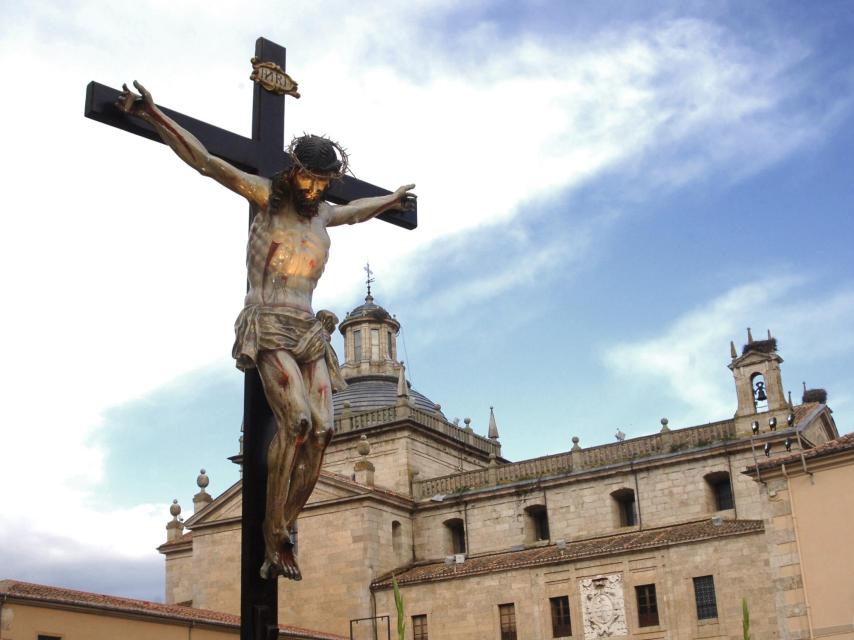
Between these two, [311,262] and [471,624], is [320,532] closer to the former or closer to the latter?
[471,624]

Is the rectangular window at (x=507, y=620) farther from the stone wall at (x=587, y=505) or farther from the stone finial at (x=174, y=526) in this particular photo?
the stone finial at (x=174, y=526)

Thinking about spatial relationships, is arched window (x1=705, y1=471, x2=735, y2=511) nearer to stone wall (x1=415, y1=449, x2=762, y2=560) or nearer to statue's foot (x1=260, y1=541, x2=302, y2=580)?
stone wall (x1=415, y1=449, x2=762, y2=560)

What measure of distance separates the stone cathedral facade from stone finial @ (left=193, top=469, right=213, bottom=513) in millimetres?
85

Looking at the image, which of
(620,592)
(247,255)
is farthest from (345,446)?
(247,255)

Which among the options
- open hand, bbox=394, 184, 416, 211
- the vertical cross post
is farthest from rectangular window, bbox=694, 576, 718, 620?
the vertical cross post

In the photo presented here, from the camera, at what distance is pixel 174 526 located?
2190 inches

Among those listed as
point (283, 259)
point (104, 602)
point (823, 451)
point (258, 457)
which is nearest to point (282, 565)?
point (258, 457)

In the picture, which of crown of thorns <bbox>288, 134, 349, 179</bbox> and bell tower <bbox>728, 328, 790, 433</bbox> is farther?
bell tower <bbox>728, 328, 790, 433</bbox>

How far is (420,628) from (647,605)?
8.75 metres

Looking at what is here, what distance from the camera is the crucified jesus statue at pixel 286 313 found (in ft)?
17.9

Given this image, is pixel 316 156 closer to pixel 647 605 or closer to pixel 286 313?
pixel 286 313

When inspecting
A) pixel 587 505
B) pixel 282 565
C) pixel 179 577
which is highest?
pixel 587 505

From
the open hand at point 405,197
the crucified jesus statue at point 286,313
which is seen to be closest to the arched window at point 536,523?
the open hand at point 405,197

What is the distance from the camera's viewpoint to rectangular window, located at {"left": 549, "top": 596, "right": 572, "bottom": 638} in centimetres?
3991
